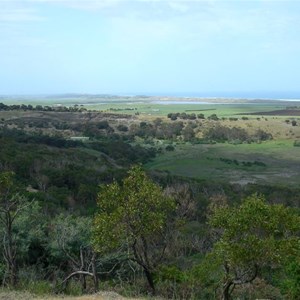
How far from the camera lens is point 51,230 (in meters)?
24.9

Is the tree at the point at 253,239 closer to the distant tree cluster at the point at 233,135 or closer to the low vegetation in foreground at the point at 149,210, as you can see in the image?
the low vegetation in foreground at the point at 149,210

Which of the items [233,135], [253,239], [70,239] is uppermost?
[253,239]

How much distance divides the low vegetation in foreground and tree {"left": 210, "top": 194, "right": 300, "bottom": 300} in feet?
0.13

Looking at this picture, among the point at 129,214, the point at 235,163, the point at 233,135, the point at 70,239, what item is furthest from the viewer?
the point at 233,135

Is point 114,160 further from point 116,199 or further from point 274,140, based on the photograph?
point 116,199

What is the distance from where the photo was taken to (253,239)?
1362cm

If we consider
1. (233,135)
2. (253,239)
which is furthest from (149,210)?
(233,135)

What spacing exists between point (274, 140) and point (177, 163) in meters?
34.8

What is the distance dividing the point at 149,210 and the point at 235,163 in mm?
63418

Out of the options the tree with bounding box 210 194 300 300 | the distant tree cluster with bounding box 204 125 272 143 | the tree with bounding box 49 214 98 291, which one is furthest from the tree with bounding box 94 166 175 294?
the distant tree cluster with bounding box 204 125 272 143

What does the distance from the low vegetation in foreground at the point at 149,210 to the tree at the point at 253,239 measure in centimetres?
4

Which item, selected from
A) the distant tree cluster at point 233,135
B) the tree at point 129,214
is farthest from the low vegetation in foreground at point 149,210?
the distant tree cluster at point 233,135

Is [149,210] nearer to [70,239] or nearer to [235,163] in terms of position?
[70,239]

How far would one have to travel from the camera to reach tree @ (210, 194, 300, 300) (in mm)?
13672
